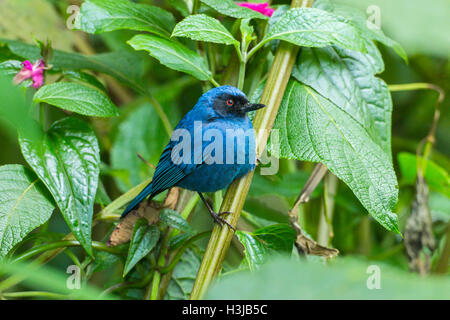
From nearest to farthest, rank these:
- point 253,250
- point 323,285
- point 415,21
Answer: point 323,285 < point 253,250 < point 415,21

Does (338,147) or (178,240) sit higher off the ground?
(338,147)

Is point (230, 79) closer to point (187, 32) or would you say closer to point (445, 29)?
point (187, 32)

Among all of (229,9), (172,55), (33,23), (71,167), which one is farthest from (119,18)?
(33,23)

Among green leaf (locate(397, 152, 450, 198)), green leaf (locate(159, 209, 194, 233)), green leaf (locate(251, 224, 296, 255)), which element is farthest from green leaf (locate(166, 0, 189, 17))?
green leaf (locate(397, 152, 450, 198))

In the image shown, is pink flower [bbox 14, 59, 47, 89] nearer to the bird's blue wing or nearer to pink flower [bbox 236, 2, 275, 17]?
the bird's blue wing

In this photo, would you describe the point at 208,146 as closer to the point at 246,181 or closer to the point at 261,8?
the point at 246,181
